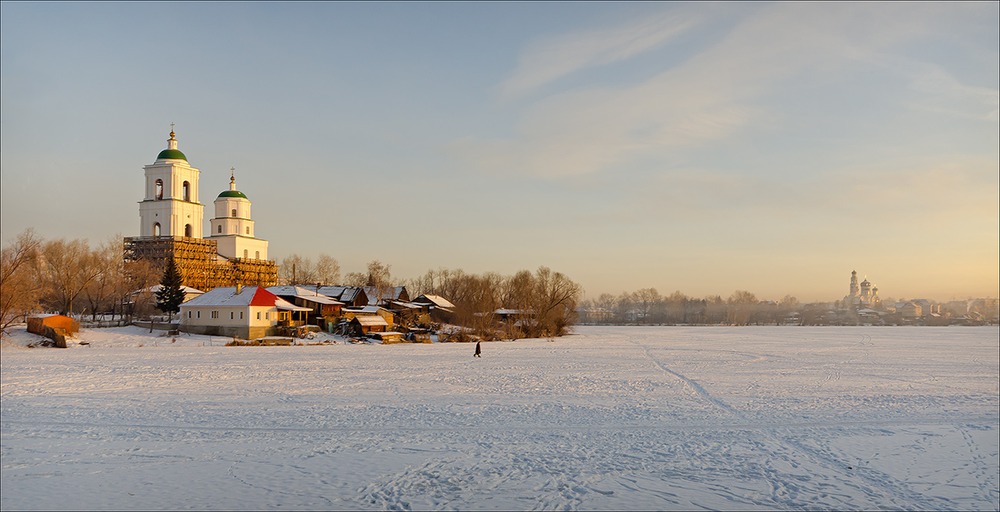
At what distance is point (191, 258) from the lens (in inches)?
2857

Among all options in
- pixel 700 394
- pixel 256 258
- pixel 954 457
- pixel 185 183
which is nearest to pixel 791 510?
pixel 954 457

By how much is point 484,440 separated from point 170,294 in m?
47.9

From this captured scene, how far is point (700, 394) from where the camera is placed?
20.4 meters

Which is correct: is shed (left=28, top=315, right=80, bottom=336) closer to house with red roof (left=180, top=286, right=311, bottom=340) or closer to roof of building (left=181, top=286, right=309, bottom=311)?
house with red roof (left=180, top=286, right=311, bottom=340)

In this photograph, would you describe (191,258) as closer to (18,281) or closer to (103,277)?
(103,277)

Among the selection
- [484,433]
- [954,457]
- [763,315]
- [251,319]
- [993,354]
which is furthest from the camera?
[763,315]

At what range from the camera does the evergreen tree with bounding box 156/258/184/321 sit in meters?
54.1

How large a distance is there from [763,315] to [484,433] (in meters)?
138

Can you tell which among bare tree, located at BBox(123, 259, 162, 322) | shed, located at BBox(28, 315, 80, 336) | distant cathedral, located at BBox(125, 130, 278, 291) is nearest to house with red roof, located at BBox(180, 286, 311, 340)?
bare tree, located at BBox(123, 259, 162, 322)

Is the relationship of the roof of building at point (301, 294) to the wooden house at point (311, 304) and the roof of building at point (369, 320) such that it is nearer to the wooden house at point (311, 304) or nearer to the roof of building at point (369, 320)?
the wooden house at point (311, 304)

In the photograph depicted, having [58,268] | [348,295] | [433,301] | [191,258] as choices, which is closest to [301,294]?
[348,295]

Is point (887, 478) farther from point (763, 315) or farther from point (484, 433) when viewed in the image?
point (763, 315)

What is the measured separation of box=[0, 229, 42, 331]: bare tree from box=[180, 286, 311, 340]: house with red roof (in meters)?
37.5

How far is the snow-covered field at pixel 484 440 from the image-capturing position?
10078mm
